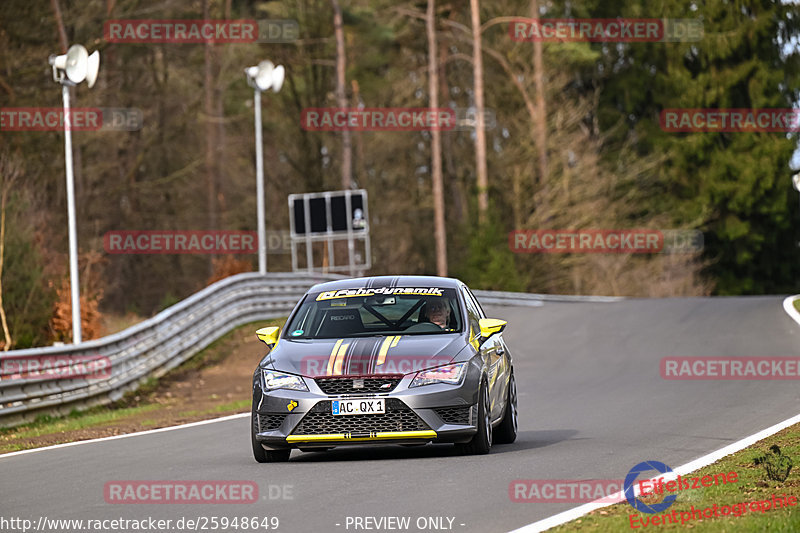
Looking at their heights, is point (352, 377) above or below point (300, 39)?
below

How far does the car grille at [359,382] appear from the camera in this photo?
36.6 feet

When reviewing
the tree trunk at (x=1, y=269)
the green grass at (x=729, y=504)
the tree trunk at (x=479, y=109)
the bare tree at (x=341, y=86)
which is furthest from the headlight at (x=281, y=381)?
the tree trunk at (x=479, y=109)

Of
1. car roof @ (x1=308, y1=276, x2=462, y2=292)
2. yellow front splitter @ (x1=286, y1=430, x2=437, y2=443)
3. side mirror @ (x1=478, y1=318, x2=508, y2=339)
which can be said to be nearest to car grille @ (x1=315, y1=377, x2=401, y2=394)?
yellow front splitter @ (x1=286, y1=430, x2=437, y2=443)

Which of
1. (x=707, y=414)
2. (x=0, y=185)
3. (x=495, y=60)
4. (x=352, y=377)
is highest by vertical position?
(x=495, y=60)

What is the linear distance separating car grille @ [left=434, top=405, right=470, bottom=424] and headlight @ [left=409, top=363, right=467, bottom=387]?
215 millimetres

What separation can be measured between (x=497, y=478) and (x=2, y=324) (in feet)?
57.4

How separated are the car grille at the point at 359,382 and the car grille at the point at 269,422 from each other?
17.9 inches

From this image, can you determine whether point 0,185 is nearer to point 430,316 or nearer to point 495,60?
point 430,316

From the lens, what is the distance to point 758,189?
2682 inches

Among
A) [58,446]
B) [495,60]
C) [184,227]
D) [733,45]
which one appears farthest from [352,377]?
[733,45]

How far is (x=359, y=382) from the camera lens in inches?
439

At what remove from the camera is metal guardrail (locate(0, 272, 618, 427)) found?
1867 centimetres

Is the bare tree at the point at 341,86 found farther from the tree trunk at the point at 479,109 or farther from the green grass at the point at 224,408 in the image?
the green grass at the point at 224,408

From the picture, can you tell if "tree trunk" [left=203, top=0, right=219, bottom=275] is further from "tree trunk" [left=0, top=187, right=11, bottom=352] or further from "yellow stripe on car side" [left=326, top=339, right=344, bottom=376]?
"yellow stripe on car side" [left=326, top=339, right=344, bottom=376]
